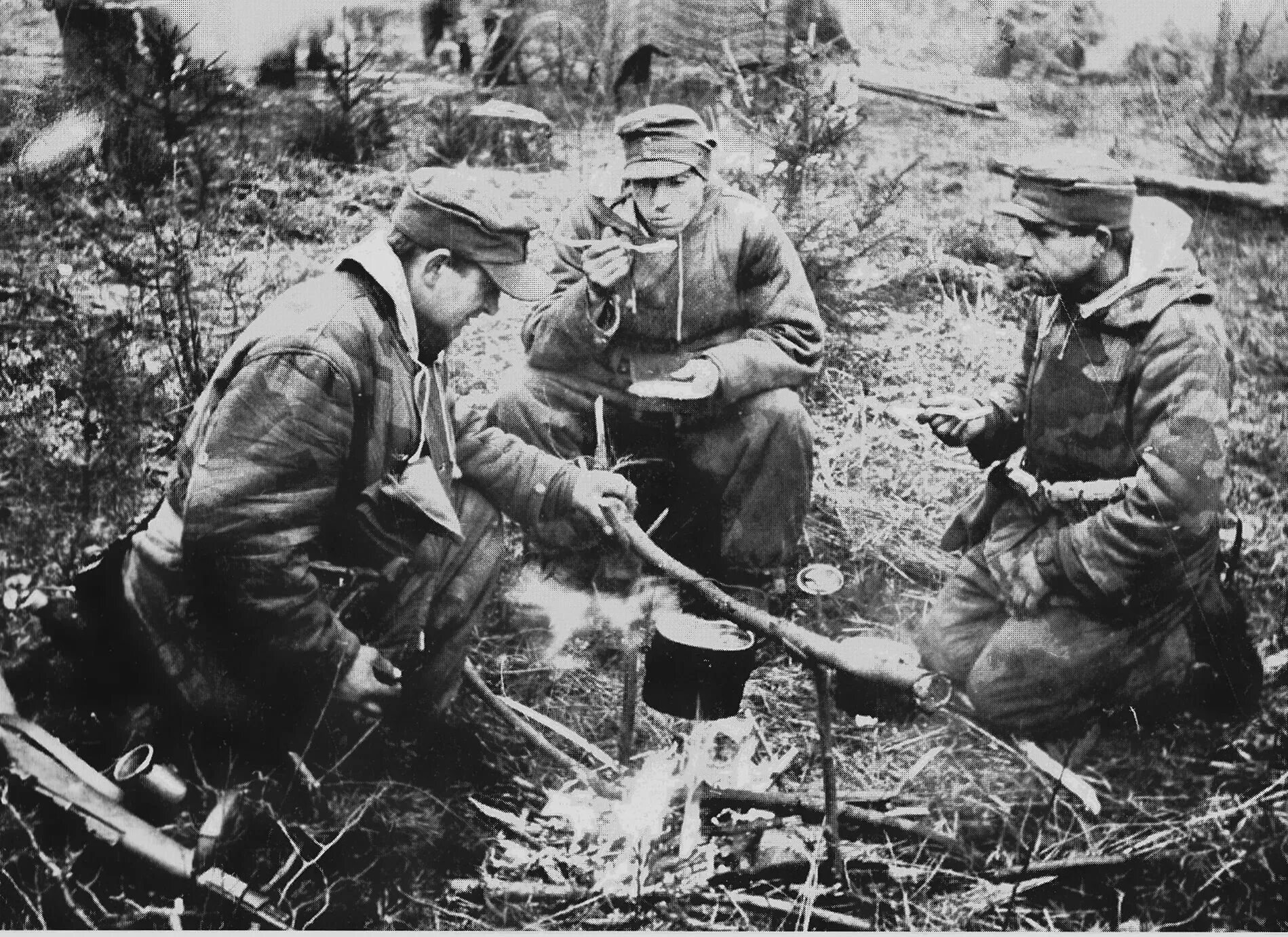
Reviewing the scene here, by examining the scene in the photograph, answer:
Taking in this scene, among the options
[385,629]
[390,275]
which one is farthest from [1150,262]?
[385,629]

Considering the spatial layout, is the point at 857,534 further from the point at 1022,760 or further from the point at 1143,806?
the point at 1143,806

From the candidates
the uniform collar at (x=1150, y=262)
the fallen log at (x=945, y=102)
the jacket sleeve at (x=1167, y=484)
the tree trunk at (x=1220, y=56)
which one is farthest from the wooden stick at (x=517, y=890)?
the tree trunk at (x=1220, y=56)

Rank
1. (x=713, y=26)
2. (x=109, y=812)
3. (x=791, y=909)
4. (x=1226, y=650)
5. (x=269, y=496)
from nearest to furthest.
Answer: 1. (x=269, y=496)
2. (x=109, y=812)
3. (x=791, y=909)
4. (x=1226, y=650)
5. (x=713, y=26)

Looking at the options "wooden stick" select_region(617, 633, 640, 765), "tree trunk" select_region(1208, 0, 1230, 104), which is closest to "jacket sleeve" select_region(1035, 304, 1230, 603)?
"tree trunk" select_region(1208, 0, 1230, 104)

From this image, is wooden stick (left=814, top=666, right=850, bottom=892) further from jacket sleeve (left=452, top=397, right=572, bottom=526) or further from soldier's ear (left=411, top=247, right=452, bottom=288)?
soldier's ear (left=411, top=247, right=452, bottom=288)

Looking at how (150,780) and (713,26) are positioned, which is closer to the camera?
(150,780)

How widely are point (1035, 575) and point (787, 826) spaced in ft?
3.21

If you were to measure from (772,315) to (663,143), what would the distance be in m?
0.57

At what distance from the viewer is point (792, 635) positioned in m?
3.52

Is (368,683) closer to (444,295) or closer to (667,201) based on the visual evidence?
Result: (444,295)

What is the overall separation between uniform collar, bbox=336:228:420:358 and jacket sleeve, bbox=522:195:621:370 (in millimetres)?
440

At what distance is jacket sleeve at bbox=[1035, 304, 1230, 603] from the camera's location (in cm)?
339

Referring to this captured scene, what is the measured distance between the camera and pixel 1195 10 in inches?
150

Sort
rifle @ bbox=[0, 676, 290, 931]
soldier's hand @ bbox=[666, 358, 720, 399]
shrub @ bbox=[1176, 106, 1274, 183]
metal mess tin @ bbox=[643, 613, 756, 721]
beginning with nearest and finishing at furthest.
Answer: rifle @ bbox=[0, 676, 290, 931] < metal mess tin @ bbox=[643, 613, 756, 721] < soldier's hand @ bbox=[666, 358, 720, 399] < shrub @ bbox=[1176, 106, 1274, 183]
